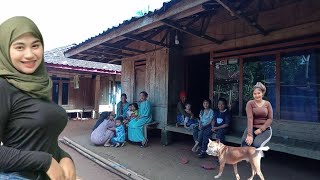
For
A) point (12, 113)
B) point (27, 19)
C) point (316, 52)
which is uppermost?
point (316, 52)

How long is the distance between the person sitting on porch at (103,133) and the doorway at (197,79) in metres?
2.76

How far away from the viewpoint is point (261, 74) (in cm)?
629

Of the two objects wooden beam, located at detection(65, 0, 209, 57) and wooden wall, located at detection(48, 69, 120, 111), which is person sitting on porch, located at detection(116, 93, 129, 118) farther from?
Answer: wooden wall, located at detection(48, 69, 120, 111)

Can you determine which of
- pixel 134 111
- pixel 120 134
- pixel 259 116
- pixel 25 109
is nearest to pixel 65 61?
pixel 134 111

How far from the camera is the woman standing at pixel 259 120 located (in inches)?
165

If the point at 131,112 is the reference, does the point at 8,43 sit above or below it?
above

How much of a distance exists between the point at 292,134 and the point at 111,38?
4.86m

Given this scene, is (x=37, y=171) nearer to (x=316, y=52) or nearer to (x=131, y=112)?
(x=316, y=52)

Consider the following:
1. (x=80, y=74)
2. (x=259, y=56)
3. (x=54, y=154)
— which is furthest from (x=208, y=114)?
(x=80, y=74)

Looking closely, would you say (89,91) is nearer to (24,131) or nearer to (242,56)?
A: (242,56)

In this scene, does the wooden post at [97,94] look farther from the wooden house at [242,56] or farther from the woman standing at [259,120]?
the woman standing at [259,120]

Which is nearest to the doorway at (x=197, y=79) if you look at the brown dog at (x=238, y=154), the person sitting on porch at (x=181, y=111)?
the person sitting on porch at (x=181, y=111)

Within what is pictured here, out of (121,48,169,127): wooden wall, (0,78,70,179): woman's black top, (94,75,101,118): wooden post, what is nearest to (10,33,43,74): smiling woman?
(0,78,70,179): woman's black top

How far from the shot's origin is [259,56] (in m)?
6.30
